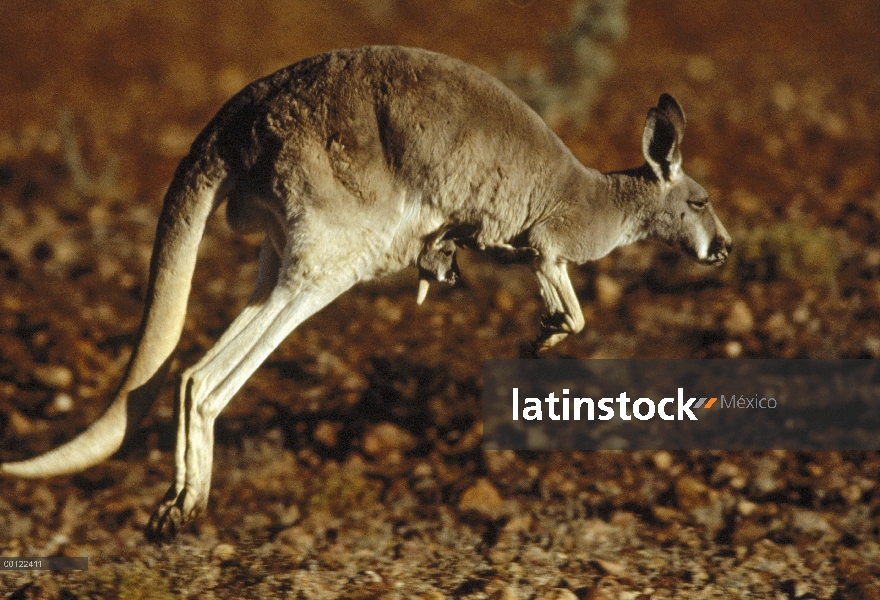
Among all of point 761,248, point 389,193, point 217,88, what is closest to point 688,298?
point 761,248

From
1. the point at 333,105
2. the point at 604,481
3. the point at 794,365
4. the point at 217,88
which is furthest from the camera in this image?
the point at 217,88

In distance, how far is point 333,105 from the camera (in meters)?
3.27

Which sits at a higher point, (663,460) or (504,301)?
(504,301)

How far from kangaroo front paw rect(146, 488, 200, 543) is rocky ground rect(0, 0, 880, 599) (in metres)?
0.45

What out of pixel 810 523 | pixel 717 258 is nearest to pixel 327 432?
pixel 717 258

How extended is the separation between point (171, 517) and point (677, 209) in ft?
7.32

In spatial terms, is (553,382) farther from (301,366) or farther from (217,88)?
(217,88)

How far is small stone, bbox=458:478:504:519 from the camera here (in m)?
4.51

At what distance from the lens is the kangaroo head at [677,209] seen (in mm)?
3568

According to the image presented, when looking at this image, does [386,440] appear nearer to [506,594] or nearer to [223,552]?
[223,552]

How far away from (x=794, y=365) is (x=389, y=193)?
3214 millimetres

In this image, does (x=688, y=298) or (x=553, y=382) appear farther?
(x=688, y=298)

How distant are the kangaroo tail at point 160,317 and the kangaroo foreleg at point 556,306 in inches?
48.7

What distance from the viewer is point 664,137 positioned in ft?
11.6
